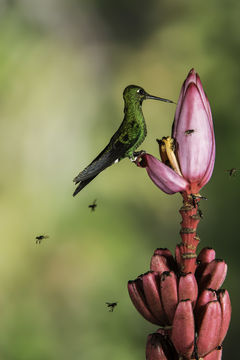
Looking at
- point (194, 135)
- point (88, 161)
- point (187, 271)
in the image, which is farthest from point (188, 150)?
point (88, 161)

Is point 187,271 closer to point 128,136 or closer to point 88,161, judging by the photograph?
point 128,136

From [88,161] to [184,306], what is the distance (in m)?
2.08

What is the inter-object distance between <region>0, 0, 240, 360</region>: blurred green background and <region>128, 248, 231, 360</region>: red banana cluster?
5.82 ft

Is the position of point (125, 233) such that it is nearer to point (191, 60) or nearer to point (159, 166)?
point (191, 60)

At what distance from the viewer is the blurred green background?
7.99 ft

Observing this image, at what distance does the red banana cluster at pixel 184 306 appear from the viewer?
53 centimetres

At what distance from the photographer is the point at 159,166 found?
1.78 feet

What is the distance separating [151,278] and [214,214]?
1884 mm

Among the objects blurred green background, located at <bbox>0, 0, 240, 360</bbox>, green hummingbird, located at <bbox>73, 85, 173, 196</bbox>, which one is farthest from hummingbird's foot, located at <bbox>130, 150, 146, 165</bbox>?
blurred green background, located at <bbox>0, 0, 240, 360</bbox>

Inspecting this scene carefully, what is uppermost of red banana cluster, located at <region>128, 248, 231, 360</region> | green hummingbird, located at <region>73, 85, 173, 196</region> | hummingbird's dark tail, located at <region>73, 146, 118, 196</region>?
green hummingbird, located at <region>73, 85, 173, 196</region>

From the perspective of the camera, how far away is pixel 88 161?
2578mm

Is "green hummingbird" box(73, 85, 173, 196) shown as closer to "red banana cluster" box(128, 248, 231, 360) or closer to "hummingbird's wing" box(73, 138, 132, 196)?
"hummingbird's wing" box(73, 138, 132, 196)

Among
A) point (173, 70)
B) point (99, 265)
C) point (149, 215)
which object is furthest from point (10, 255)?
point (173, 70)

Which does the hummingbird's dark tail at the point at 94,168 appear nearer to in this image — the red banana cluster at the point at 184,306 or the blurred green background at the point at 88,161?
the red banana cluster at the point at 184,306
